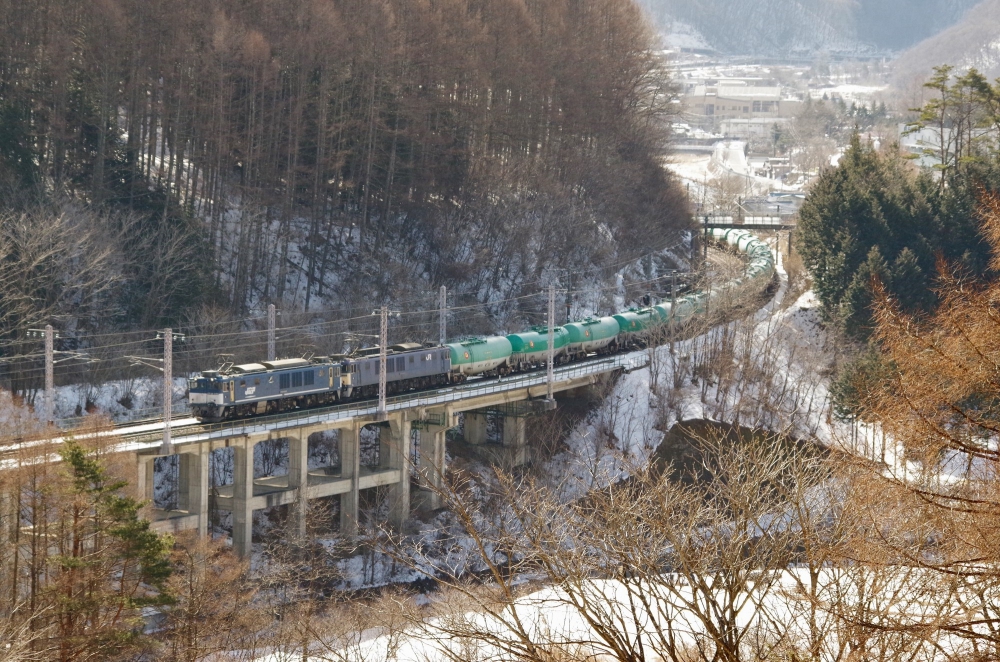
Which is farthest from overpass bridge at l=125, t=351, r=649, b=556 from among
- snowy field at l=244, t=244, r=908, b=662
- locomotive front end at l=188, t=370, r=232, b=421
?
snowy field at l=244, t=244, r=908, b=662

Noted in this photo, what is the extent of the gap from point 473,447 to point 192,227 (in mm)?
16055

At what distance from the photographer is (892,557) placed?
12773 mm

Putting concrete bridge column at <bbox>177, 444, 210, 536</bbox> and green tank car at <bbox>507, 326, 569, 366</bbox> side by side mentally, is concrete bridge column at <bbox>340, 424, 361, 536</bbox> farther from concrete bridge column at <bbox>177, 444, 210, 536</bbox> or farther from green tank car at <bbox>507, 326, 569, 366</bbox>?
green tank car at <bbox>507, 326, 569, 366</bbox>

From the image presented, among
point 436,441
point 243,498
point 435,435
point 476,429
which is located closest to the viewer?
point 243,498

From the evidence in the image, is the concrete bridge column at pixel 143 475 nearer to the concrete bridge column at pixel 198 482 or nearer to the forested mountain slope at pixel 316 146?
the concrete bridge column at pixel 198 482

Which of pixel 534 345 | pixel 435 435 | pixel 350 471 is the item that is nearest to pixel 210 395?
pixel 350 471

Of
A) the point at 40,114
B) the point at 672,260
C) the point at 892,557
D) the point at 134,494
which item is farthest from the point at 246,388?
the point at 672,260

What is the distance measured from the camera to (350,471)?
51562 millimetres

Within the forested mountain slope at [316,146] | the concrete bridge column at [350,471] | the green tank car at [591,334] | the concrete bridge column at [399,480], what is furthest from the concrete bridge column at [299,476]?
the green tank car at [591,334]

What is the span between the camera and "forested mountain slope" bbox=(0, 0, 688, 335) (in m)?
59.5

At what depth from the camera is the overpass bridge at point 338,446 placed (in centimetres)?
4503

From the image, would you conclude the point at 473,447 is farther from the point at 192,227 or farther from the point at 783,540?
the point at 783,540

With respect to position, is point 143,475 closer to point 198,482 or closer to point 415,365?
point 198,482

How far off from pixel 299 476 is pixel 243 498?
2.78 metres
